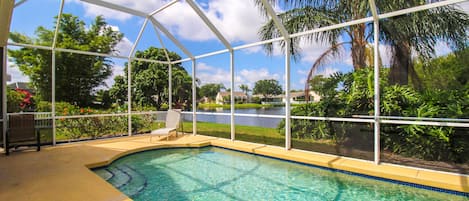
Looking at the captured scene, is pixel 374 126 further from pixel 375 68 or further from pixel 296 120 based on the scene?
pixel 296 120

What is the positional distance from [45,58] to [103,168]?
13.6 m

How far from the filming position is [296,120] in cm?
603

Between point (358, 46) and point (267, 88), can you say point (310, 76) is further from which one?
point (267, 88)

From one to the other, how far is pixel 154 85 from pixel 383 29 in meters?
10.6

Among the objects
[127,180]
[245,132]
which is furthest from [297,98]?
[127,180]

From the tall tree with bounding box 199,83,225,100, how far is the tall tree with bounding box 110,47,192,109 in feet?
3.02

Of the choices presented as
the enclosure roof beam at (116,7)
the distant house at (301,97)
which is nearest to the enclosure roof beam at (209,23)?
the enclosure roof beam at (116,7)

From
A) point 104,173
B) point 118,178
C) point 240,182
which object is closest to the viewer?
point 240,182

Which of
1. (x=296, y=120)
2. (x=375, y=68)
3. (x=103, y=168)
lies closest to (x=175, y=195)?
(x=103, y=168)

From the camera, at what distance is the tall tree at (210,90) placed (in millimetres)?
8443

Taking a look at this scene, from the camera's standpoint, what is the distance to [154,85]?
12.5m

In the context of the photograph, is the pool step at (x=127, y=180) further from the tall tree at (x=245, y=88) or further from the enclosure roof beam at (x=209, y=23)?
the enclosure roof beam at (x=209, y=23)

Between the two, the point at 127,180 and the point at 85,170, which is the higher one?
the point at 85,170

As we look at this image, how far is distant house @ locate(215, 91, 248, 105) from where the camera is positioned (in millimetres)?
7461
